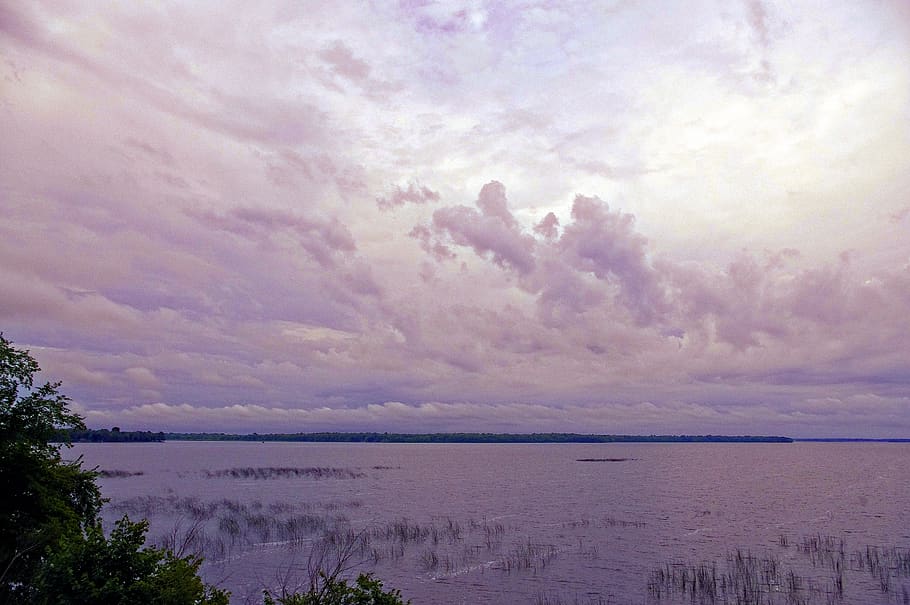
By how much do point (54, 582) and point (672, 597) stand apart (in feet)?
106

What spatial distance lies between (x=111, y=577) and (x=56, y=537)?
903 centimetres

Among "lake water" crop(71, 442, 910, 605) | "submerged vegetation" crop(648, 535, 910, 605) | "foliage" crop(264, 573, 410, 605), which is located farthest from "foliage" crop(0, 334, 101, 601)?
"submerged vegetation" crop(648, 535, 910, 605)

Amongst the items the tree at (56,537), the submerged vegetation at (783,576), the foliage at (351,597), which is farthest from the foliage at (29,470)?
the submerged vegetation at (783,576)

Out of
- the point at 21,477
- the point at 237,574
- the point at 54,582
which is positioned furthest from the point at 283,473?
the point at 54,582

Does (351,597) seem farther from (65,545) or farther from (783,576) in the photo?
(783,576)

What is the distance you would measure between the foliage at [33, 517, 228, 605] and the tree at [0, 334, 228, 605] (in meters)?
0.02

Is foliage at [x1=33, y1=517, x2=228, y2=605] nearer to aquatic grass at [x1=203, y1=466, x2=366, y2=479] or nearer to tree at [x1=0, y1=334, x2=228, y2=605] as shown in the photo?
tree at [x1=0, y1=334, x2=228, y2=605]

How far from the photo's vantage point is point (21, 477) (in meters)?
25.2

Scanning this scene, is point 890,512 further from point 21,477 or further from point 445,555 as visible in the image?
point 21,477

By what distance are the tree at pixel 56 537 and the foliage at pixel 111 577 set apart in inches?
0.9

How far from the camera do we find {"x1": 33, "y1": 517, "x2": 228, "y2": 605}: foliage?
1595cm

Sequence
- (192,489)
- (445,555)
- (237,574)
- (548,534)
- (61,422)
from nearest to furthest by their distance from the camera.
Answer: (61,422)
(237,574)
(445,555)
(548,534)
(192,489)

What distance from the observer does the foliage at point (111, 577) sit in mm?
15945

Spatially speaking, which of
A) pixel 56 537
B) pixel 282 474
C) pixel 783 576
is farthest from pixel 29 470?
pixel 282 474
